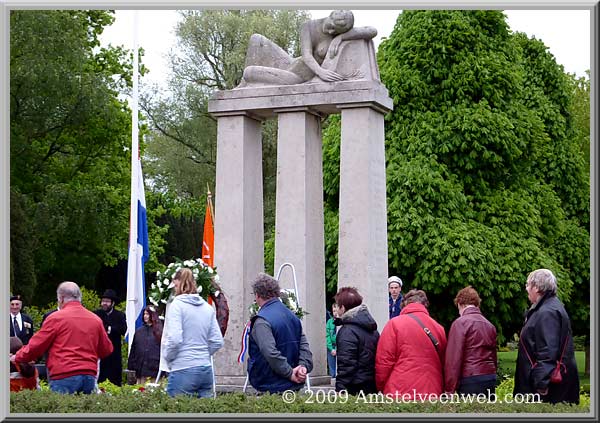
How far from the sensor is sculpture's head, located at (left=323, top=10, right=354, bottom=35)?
39.4ft

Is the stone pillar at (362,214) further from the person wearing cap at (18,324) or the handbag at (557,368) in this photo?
the person wearing cap at (18,324)

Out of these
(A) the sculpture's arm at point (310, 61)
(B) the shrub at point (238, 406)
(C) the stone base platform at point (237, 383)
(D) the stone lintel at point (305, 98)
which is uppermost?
(A) the sculpture's arm at point (310, 61)

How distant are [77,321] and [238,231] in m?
3.96

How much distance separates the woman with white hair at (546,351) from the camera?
7.77m

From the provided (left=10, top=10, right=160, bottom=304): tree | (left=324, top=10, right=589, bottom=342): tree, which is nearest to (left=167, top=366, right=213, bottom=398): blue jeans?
(left=324, top=10, right=589, bottom=342): tree

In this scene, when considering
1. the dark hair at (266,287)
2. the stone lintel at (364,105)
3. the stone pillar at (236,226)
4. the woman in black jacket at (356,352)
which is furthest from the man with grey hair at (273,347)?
the stone lintel at (364,105)

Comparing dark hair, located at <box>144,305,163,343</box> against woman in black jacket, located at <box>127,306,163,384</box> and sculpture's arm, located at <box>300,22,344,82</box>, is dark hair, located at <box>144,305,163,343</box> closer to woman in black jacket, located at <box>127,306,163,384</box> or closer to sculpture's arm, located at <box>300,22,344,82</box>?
woman in black jacket, located at <box>127,306,163,384</box>

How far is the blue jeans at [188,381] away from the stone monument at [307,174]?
148 inches

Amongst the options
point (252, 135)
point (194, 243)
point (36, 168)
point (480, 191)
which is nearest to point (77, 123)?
point (36, 168)

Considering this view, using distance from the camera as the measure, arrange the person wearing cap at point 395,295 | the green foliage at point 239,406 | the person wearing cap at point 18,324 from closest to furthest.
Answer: the green foliage at point 239,406 → the person wearing cap at point 395,295 → the person wearing cap at point 18,324

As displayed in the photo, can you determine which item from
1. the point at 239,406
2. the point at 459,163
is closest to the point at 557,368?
the point at 239,406

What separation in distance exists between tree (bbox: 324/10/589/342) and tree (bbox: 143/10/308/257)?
14144 millimetres

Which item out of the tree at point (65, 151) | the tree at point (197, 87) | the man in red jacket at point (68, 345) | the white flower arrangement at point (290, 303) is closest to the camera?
the man in red jacket at point (68, 345)

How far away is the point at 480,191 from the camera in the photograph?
21.5 metres
